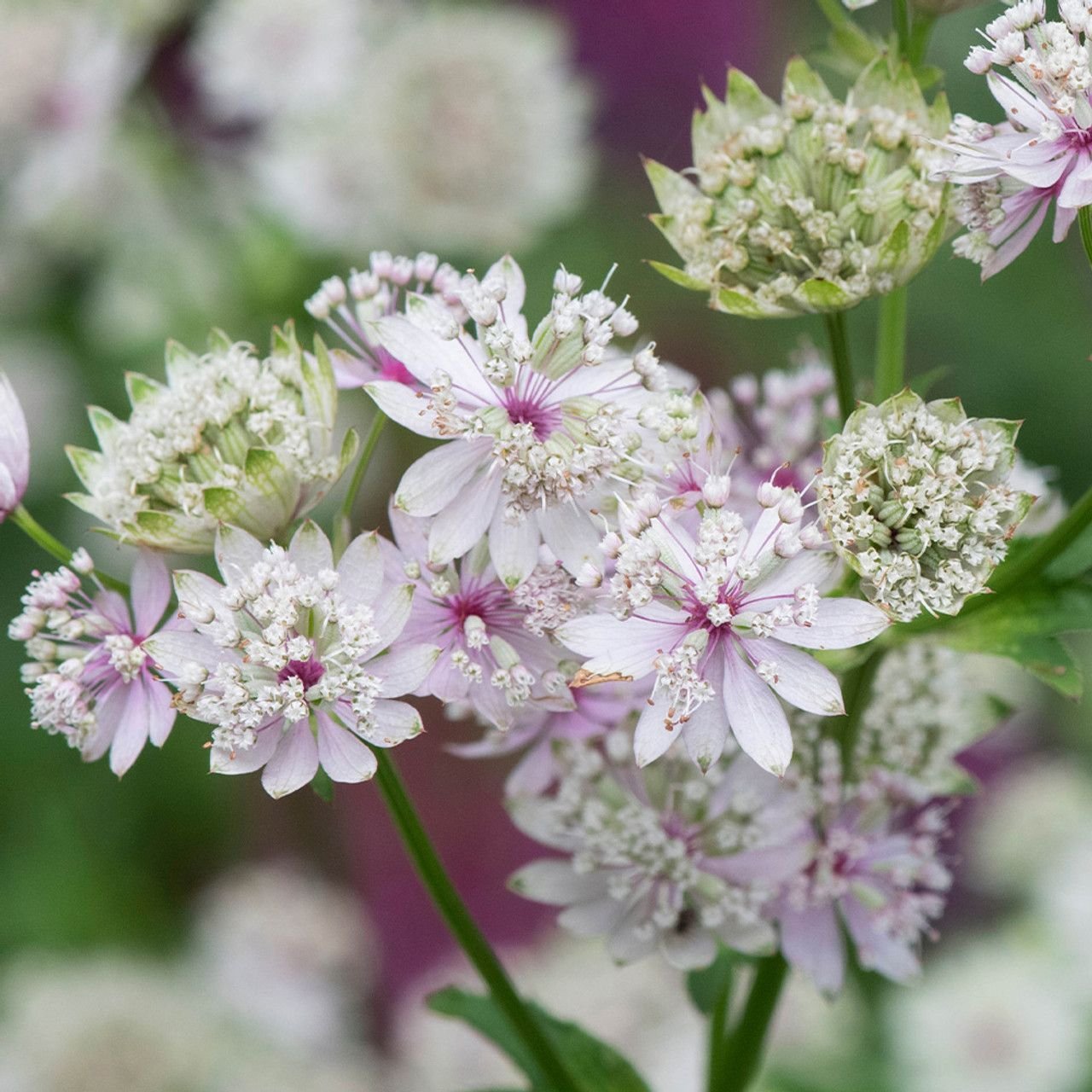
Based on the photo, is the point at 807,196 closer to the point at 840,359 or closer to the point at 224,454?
the point at 840,359

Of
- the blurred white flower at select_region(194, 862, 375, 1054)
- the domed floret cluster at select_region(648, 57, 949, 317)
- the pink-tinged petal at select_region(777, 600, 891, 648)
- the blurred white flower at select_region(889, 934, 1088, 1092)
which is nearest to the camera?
the pink-tinged petal at select_region(777, 600, 891, 648)

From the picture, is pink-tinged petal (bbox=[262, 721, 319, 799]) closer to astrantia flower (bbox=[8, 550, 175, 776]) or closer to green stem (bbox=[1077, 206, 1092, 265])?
astrantia flower (bbox=[8, 550, 175, 776])

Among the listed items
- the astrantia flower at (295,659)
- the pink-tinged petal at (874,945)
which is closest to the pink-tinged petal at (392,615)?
the astrantia flower at (295,659)

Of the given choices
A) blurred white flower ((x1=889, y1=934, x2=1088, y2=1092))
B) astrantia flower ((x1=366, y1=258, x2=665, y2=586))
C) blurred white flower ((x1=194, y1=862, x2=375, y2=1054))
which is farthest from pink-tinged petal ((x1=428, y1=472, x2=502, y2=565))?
blurred white flower ((x1=194, y1=862, x2=375, y2=1054))

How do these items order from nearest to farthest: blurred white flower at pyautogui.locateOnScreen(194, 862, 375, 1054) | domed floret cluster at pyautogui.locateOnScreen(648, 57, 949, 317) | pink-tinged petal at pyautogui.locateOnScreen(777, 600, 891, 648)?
pink-tinged petal at pyautogui.locateOnScreen(777, 600, 891, 648) < domed floret cluster at pyautogui.locateOnScreen(648, 57, 949, 317) < blurred white flower at pyautogui.locateOnScreen(194, 862, 375, 1054)

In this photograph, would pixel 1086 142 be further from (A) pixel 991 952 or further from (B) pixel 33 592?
(A) pixel 991 952

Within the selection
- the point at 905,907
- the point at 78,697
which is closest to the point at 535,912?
the point at 905,907

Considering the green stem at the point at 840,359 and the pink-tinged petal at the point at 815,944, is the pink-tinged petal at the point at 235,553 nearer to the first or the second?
the green stem at the point at 840,359
